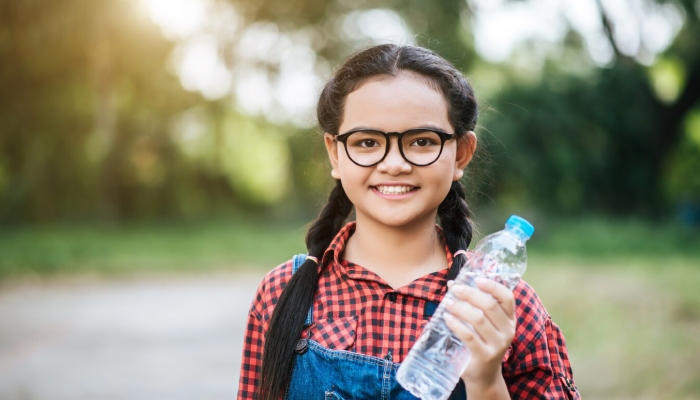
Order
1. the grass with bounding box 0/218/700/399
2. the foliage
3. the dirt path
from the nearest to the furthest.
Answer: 1. the grass with bounding box 0/218/700/399
2. the dirt path
3. the foliage

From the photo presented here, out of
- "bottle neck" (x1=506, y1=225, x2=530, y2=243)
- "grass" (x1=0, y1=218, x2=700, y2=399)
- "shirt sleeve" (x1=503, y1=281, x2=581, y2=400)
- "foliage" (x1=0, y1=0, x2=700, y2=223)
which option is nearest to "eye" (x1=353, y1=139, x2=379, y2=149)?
"bottle neck" (x1=506, y1=225, x2=530, y2=243)

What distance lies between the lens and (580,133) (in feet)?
47.4

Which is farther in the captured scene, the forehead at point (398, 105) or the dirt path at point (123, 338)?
the dirt path at point (123, 338)

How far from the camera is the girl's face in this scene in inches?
71.6

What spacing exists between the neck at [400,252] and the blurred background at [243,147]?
5.81 metres

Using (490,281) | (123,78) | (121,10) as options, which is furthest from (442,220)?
(123,78)

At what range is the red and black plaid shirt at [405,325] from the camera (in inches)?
69.5

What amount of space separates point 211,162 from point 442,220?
14518 mm

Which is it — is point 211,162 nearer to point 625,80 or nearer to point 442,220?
point 625,80

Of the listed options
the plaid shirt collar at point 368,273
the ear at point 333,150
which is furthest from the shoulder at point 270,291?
the ear at point 333,150

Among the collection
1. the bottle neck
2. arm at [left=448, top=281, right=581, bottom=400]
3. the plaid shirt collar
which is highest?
the bottle neck

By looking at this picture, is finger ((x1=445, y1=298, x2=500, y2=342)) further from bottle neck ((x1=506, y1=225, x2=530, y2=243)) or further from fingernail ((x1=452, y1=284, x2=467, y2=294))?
bottle neck ((x1=506, y1=225, x2=530, y2=243))

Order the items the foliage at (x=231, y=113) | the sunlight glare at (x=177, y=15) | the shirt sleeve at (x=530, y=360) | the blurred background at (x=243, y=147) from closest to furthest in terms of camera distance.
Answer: the shirt sleeve at (x=530, y=360)
the blurred background at (x=243, y=147)
the foliage at (x=231, y=113)
the sunlight glare at (x=177, y=15)

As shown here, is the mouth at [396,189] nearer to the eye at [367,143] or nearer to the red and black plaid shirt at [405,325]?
the eye at [367,143]
